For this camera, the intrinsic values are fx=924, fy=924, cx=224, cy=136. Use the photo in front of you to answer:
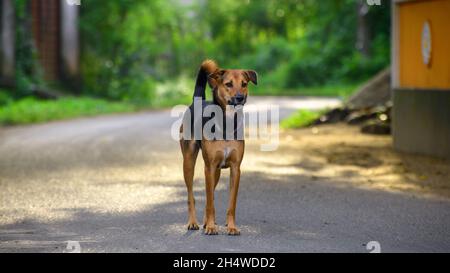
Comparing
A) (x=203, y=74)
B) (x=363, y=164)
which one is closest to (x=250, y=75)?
(x=203, y=74)

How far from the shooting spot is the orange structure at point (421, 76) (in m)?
15.7

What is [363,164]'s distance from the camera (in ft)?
48.9

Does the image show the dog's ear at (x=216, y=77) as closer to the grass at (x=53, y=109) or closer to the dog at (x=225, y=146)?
the dog at (x=225, y=146)

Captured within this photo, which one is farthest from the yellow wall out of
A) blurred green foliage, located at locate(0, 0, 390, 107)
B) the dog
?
blurred green foliage, located at locate(0, 0, 390, 107)

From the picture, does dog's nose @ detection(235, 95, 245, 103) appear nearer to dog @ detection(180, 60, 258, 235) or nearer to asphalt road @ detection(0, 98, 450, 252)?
dog @ detection(180, 60, 258, 235)

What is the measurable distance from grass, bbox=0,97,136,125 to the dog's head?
1499cm

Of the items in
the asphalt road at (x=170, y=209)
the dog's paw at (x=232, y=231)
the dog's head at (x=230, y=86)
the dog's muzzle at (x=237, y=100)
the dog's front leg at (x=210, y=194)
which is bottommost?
the asphalt road at (x=170, y=209)

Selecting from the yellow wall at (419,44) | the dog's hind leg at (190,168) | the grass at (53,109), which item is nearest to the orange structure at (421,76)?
the yellow wall at (419,44)

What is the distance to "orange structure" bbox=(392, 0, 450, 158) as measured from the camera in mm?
15734

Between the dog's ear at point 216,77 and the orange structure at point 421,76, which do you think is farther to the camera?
the orange structure at point 421,76

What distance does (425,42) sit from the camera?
1656 cm

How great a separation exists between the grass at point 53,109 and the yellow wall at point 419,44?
989 cm

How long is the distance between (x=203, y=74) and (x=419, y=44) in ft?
30.0

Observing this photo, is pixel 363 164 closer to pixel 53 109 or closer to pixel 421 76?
pixel 421 76
